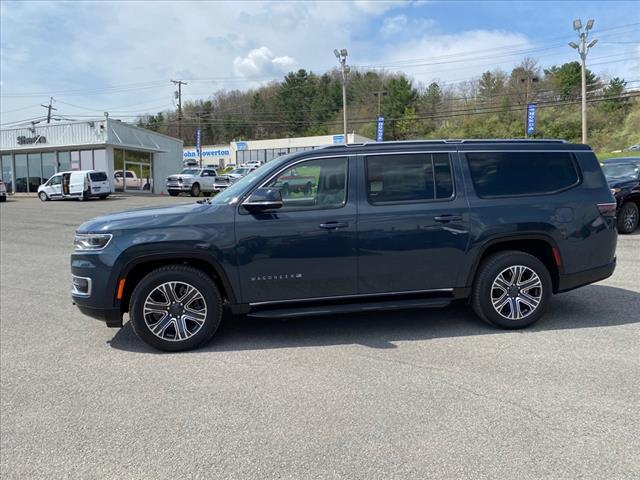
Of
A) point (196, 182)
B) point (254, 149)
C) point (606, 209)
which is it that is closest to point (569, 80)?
point (254, 149)

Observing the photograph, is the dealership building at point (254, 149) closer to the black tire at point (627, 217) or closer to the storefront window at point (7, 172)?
the storefront window at point (7, 172)

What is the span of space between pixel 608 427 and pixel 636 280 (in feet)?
15.6

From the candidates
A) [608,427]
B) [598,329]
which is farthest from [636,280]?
[608,427]

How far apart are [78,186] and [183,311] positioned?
28282 mm

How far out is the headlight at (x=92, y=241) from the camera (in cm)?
445

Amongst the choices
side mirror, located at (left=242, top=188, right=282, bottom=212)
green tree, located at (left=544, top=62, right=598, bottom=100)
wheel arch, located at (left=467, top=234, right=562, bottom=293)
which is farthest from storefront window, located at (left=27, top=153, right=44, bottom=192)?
green tree, located at (left=544, top=62, right=598, bottom=100)

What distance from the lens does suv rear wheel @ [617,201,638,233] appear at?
11133 mm

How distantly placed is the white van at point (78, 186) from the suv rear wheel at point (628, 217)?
27.6 metres

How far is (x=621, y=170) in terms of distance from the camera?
1175cm

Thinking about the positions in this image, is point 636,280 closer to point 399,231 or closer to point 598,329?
point 598,329

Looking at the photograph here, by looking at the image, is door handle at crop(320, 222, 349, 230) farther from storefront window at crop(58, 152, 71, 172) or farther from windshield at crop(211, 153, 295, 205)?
storefront window at crop(58, 152, 71, 172)

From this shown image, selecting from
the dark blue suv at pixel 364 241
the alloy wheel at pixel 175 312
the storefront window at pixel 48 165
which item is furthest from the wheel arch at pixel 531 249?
the storefront window at pixel 48 165

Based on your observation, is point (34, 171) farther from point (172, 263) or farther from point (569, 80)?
point (569, 80)

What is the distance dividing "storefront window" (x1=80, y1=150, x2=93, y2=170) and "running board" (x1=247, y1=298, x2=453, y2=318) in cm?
3521
